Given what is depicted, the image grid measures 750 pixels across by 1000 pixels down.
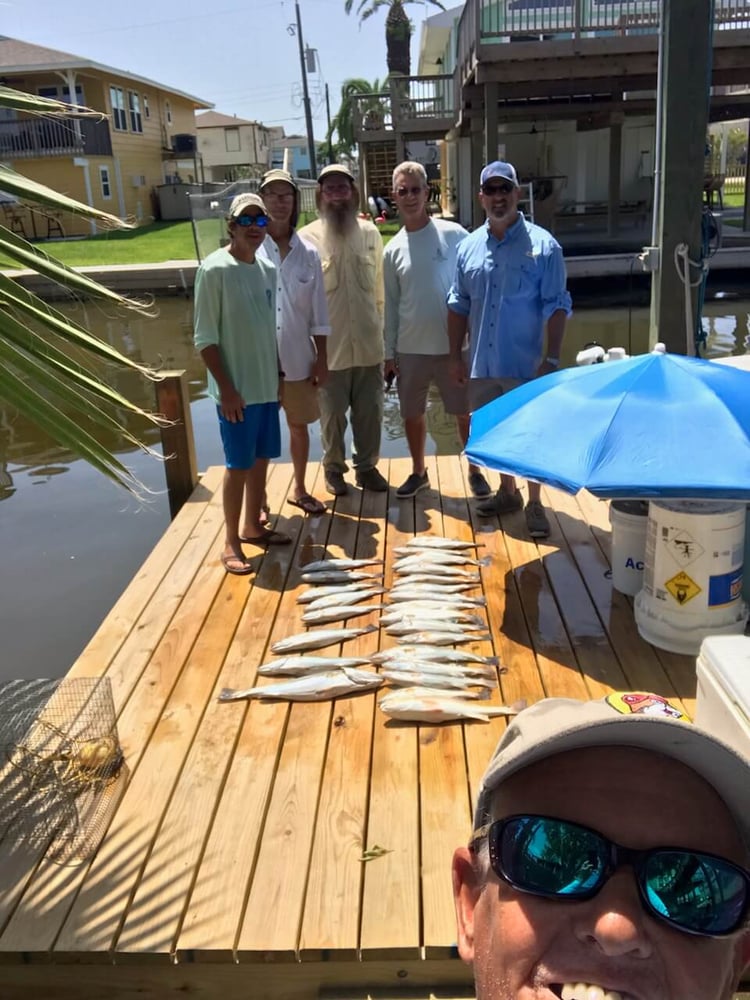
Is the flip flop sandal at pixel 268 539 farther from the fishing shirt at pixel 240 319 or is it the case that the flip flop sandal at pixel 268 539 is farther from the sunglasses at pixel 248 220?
the sunglasses at pixel 248 220

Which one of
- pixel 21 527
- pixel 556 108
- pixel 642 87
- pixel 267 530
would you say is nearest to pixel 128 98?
pixel 556 108

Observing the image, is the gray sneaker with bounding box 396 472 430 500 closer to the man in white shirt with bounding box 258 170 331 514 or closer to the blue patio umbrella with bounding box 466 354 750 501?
the man in white shirt with bounding box 258 170 331 514

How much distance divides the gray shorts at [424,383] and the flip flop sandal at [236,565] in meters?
1.48

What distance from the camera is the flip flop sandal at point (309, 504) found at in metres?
5.32

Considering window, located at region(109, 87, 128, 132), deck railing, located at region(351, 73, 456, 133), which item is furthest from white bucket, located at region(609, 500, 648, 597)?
window, located at region(109, 87, 128, 132)

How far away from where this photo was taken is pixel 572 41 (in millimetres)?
12102

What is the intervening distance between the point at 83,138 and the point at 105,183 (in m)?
5.23

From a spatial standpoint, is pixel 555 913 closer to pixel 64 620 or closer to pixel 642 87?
pixel 64 620

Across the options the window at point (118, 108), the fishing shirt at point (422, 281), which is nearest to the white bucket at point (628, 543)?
the fishing shirt at point (422, 281)

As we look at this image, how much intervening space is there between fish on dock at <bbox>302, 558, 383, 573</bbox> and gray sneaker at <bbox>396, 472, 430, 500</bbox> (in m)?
1.03

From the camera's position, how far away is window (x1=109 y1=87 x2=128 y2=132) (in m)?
29.0

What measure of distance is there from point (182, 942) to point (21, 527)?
215 inches

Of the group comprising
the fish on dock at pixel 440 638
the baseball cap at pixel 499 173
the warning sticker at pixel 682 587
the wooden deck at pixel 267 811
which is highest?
the baseball cap at pixel 499 173

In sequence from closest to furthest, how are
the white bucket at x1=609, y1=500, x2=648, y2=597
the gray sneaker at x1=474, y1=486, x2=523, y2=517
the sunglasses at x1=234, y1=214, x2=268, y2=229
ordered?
1. the white bucket at x1=609, y1=500, x2=648, y2=597
2. the sunglasses at x1=234, y1=214, x2=268, y2=229
3. the gray sneaker at x1=474, y1=486, x2=523, y2=517
